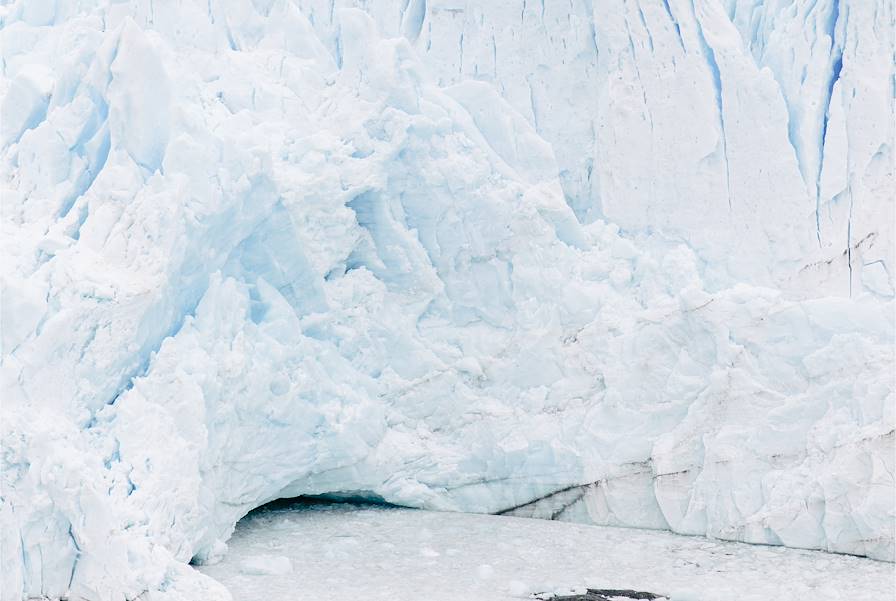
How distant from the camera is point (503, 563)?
6750 mm

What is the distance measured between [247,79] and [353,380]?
2051 mm

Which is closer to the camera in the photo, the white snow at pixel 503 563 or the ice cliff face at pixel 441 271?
the ice cliff face at pixel 441 271

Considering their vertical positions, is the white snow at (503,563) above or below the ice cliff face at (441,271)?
below

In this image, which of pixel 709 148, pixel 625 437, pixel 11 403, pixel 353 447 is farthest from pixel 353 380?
pixel 709 148

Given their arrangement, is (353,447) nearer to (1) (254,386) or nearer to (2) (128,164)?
(1) (254,386)

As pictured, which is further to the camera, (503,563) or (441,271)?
(441,271)

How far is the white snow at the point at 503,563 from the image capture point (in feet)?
20.6

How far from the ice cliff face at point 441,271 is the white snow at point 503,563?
0.75 feet

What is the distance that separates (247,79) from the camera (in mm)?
7555

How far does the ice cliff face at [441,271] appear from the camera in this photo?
6.09m

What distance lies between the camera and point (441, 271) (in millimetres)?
7891

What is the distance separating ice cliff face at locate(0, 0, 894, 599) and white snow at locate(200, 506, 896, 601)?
228mm

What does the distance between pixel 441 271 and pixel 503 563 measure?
2.08 m

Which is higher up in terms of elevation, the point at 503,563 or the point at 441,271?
the point at 441,271
